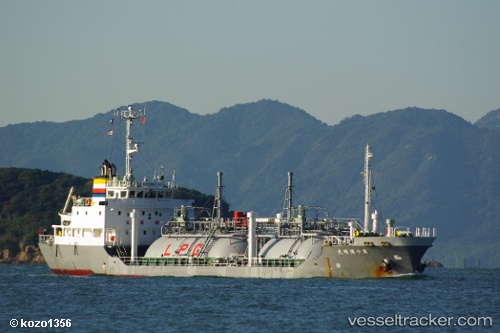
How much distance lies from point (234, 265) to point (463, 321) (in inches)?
1124

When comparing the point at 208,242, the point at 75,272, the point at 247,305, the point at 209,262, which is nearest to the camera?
the point at 247,305

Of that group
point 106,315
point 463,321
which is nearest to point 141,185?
point 106,315

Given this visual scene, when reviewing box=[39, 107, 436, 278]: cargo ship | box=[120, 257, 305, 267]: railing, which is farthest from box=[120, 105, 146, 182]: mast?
box=[120, 257, 305, 267]: railing

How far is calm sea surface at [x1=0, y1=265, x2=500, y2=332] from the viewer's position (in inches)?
2110

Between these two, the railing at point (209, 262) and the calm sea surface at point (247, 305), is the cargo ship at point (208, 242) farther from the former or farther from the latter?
the calm sea surface at point (247, 305)

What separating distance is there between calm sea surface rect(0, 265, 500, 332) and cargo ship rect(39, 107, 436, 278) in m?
1.34

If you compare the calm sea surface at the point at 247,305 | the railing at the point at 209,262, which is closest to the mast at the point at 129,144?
the railing at the point at 209,262

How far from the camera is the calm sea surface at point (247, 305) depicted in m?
53.6

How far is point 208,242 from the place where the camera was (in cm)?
8294

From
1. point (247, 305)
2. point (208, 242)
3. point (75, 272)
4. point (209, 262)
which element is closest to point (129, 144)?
point (75, 272)

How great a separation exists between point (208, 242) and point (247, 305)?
21656 millimetres

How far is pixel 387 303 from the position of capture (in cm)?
6222

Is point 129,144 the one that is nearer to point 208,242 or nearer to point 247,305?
point 208,242

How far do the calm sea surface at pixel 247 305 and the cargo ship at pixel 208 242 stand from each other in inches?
52.8
